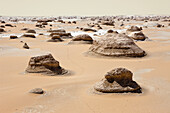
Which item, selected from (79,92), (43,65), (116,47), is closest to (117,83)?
(79,92)

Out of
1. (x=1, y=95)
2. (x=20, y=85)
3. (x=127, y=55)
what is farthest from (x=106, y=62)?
(x=1, y=95)

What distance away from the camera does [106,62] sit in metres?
9.52

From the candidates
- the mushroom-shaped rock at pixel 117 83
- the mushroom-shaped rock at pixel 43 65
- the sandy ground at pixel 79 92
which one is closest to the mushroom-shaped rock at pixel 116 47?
the sandy ground at pixel 79 92

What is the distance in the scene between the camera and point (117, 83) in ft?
17.2

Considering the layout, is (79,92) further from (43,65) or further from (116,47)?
(116,47)

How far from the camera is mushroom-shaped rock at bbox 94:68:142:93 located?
5.14 meters

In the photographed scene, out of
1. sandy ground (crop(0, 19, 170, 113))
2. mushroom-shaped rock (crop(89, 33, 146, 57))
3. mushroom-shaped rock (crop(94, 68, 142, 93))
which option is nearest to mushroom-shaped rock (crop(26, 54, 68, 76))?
sandy ground (crop(0, 19, 170, 113))

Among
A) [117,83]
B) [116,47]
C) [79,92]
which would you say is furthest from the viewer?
[116,47]

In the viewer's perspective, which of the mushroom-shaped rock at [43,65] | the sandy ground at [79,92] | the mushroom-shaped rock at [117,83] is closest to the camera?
the sandy ground at [79,92]

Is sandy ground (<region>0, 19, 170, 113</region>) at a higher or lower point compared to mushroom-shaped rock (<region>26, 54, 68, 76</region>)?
lower

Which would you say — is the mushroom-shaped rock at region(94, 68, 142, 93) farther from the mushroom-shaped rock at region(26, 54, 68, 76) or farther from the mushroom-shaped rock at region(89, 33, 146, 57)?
the mushroom-shaped rock at region(89, 33, 146, 57)

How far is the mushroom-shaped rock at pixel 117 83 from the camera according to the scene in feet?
16.9

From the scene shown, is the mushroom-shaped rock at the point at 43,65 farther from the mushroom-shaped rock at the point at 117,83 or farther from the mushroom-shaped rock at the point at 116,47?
the mushroom-shaped rock at the point at 116,47

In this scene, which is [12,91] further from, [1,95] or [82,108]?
[82,108]
